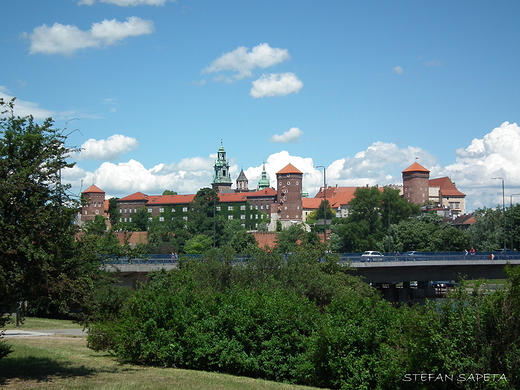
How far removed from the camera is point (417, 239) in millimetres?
89938

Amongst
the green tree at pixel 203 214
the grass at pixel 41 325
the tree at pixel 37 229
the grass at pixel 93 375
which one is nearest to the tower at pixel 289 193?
the green tree at pixel 203 214

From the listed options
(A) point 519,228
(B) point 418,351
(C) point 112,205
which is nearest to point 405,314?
(B) point 418,351

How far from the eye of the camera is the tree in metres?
13.8

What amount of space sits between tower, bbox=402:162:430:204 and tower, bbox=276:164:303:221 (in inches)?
1243

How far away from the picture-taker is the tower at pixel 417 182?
598 feet

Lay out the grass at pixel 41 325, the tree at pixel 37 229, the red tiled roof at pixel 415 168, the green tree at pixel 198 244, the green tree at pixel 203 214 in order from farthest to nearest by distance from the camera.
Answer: the red tiled roof at pixel 415 168 → the green tree at pixel 203 214 → the green tree at pixel 198 244 → the grass at pixel 41 325 → the tree at pixel 37 229

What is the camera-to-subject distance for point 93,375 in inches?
609

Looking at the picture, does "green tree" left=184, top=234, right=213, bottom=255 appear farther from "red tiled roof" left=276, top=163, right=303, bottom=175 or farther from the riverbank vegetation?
the riverbank vegetation

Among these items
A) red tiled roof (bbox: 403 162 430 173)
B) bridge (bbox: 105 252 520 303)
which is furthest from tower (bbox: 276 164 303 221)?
bridge (bbox: 105 252 520 303)

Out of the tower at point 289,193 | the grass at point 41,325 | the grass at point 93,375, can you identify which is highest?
the tower at point 289,193

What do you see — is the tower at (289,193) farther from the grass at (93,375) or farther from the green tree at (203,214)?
the grass at (93,375)

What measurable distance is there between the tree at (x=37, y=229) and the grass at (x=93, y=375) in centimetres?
161

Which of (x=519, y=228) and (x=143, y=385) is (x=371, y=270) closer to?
(x=519, y=228)

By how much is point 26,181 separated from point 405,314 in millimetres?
10386
